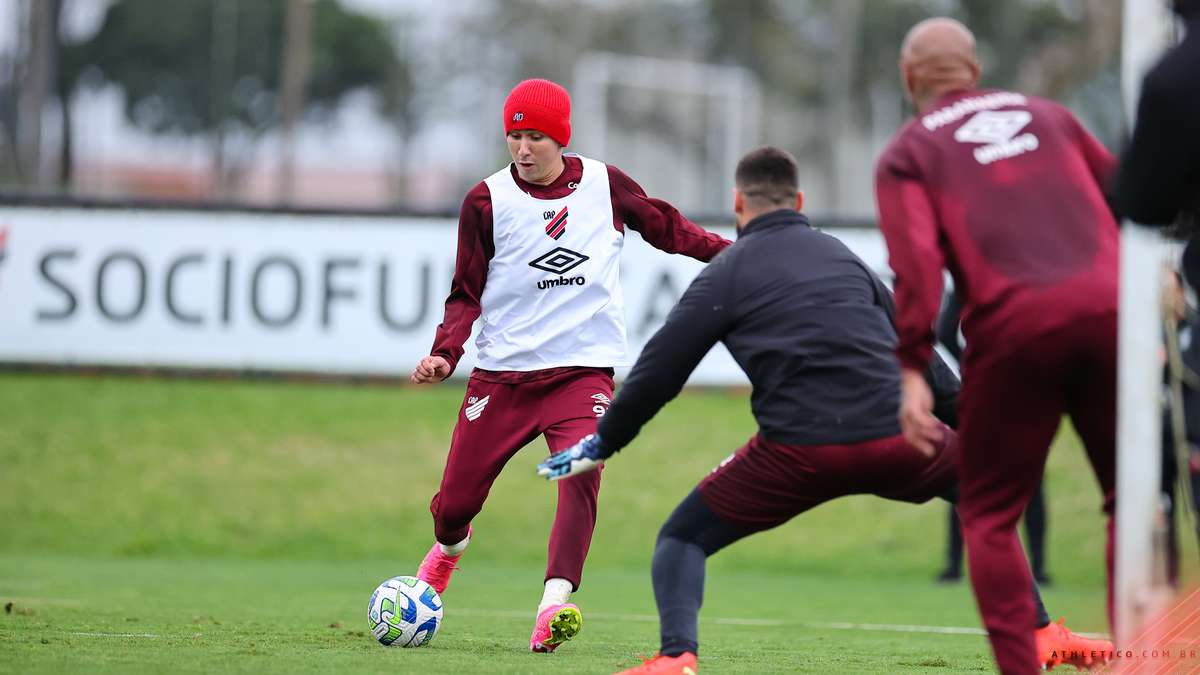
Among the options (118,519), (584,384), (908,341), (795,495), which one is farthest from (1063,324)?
(118,519)

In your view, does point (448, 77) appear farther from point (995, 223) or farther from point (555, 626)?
point (995, 223)

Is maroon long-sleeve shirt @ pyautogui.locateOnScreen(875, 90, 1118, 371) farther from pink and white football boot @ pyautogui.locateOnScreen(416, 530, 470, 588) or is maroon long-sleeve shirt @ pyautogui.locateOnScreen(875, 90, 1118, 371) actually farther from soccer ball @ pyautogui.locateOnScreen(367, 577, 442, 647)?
pink and white football boot @ pyautogui.locateOnScreen(416, 530, 470, 588)

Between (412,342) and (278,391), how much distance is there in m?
1.85

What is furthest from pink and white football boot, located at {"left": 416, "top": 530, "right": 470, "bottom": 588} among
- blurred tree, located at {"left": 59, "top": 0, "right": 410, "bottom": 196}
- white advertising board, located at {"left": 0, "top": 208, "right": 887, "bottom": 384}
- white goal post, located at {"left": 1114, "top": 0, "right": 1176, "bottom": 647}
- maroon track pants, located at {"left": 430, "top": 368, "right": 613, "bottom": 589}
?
blurred tree, located at {"left": 59, "top": 0, "right": 410, "bottom": 196}

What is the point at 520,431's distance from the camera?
7137mm

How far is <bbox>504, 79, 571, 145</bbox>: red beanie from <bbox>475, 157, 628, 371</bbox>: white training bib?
283mm

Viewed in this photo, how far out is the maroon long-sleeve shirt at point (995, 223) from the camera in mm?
4605

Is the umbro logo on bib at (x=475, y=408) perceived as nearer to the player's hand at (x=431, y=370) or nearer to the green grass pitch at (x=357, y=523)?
the player's hand at (x=431, y=370)

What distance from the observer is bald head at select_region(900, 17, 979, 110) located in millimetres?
5012

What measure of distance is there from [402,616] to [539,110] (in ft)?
7.47

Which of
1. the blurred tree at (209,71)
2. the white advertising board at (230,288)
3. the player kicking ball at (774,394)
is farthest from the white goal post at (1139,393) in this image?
the blurred tree at (209,71)

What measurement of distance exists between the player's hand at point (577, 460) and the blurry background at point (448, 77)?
3410 cm

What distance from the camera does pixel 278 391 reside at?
16.8 meters

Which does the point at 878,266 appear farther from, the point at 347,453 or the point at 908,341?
the point at 908,341
